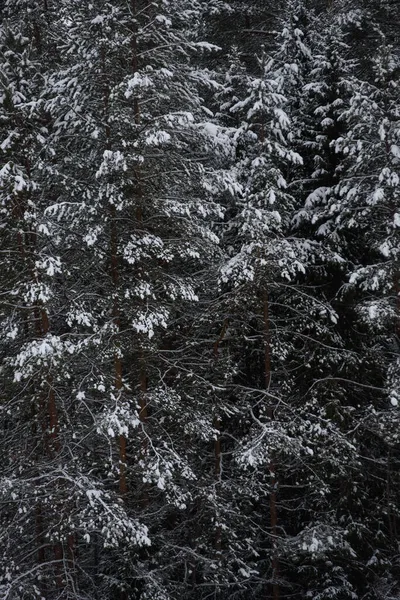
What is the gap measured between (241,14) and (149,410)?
13.6 meters

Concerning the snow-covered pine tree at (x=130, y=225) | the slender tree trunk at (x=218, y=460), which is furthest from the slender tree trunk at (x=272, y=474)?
the snow-covered pine tree at (x=130, y=225)

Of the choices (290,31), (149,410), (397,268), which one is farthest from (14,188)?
(290,31)

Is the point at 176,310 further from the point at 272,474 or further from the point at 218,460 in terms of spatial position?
the point at 272,474

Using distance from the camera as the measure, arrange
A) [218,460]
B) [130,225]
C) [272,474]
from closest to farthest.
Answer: [130,225] → [272,474] → [218,460]

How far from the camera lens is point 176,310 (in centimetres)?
1141

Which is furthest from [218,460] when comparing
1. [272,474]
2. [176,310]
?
[176,310]

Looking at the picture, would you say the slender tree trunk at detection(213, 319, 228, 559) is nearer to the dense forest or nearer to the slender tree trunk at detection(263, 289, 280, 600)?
the dense forest

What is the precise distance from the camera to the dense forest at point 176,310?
9312 mm

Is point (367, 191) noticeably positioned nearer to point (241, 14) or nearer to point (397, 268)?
point (397, 268)

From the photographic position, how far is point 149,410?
12742 mm

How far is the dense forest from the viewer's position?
9312 mm

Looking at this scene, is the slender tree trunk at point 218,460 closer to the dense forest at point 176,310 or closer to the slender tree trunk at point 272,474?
the dense forest at point 176,310

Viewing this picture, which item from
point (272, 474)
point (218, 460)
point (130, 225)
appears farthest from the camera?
point (218, 460)

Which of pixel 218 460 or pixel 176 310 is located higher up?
pixel 176 310
